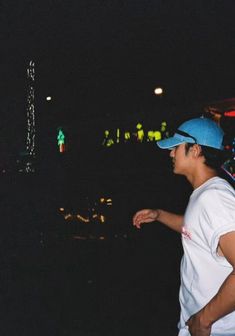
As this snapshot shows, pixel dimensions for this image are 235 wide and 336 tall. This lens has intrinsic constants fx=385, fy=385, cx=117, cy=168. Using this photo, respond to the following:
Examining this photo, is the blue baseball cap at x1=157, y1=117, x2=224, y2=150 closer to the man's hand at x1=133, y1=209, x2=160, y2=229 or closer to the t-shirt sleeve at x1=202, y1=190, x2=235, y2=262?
the t-shirt sleeve at x1=202, y1=190, x2=235, y2=262

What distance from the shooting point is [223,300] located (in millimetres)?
1586

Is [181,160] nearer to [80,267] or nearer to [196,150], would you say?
[196,150]

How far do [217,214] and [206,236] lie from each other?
4.9 inches

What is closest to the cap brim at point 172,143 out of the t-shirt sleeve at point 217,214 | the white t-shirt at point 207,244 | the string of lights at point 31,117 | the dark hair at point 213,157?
the dark hair at point 213,157

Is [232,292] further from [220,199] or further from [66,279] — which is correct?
[66,279]

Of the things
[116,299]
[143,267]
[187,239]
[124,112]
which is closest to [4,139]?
[124,112]

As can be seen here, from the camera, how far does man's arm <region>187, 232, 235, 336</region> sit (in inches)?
62.1

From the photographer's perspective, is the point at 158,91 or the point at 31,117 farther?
the point at 158,91

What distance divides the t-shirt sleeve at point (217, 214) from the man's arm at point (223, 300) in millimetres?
34

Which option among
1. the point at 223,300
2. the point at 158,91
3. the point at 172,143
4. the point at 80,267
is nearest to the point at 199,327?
the point at 223,300

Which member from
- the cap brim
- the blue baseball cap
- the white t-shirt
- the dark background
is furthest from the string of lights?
the white t-shirt

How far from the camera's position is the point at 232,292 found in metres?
1.57

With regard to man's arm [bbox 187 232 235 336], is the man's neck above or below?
above

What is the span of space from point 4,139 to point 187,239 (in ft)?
31.5
